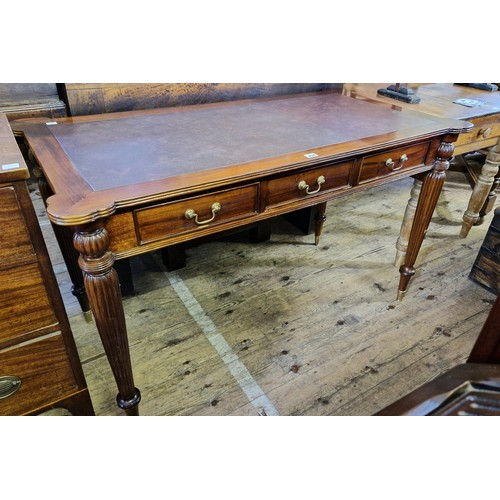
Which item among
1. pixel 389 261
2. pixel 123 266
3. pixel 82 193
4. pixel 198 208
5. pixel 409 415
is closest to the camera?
pixel 409 415

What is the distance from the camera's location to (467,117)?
1.83m

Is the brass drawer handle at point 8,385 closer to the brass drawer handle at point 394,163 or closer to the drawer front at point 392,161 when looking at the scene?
the drawer front at point 392,161

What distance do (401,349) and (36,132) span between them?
5.24 ft

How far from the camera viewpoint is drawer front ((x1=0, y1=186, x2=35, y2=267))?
855 millimetres

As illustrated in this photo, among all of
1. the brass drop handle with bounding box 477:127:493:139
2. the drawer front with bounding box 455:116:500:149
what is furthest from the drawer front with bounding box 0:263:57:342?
the brass drop handle with bounding box 477:127:493:139

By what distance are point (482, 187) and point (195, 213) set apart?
2.00 metres

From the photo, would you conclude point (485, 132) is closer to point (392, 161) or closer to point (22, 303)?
point (392, 161)

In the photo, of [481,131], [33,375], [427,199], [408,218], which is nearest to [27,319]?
[33,375]

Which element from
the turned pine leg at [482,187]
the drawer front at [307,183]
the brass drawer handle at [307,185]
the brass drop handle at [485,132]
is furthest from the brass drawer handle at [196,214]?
the turned pine leg at [482,187]

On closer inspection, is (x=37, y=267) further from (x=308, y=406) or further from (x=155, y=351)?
(x=308, y=406)

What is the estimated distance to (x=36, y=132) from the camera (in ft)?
4.10

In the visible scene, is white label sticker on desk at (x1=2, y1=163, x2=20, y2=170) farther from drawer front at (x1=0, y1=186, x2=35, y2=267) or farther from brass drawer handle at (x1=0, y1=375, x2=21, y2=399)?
brass drawer handle at (x1=0, y1=375, x2=21, y2=399)

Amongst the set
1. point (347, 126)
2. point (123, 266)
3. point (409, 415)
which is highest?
point (347, 126)

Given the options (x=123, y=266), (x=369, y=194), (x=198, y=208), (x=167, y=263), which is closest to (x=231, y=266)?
(x=167, y=263)
